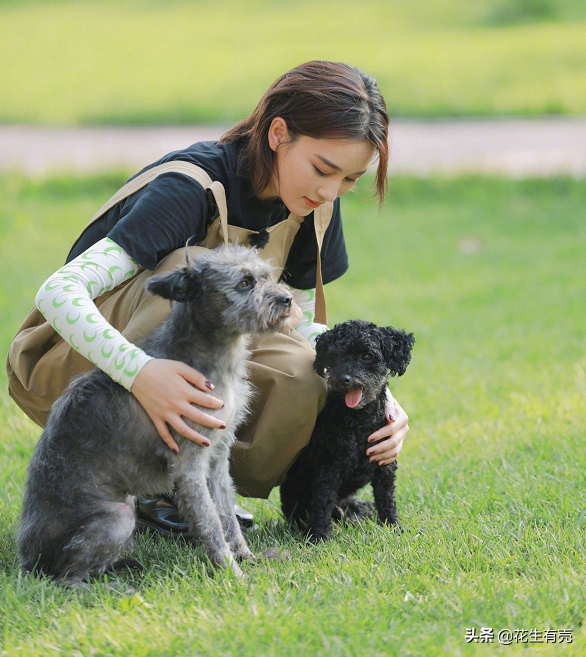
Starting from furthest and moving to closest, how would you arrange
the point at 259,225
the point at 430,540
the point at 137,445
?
the point at 259,225 < the point at 430,540 < the point at 137,445

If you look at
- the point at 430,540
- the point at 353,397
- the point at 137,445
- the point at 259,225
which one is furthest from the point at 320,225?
the point at 430,540

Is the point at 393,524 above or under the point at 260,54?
under

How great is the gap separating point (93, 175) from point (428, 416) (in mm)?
9247

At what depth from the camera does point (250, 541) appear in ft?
11.9

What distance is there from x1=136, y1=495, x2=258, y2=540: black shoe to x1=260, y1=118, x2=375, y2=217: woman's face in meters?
1.54

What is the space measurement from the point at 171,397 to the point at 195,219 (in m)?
0.83

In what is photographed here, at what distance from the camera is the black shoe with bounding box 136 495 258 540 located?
3.66 m

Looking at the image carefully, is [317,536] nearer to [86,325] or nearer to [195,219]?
[86,325]

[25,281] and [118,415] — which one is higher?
[118,415]

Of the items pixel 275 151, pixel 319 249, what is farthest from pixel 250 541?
pixel 275 151

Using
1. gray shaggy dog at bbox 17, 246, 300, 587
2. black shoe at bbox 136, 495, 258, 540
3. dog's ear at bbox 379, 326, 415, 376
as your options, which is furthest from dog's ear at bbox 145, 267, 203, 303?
black shoe at bbox 136, 495, 258, 540

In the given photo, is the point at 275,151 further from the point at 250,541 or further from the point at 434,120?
the point at 434,120

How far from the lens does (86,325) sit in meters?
2.91

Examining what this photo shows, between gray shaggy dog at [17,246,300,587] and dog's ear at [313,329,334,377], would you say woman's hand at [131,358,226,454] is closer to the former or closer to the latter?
gray shaggy dog at [17,246,300,587]
